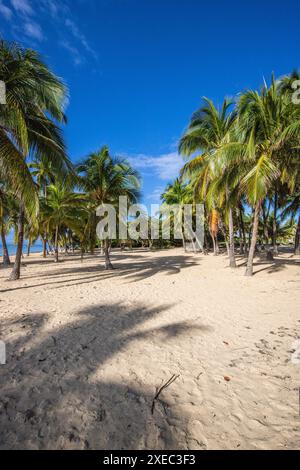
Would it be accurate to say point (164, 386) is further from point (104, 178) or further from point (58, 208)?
point (58, 208)

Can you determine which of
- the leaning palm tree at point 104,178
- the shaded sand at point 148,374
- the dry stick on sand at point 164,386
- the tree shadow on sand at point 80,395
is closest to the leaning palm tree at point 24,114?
the shaded sand at point 148,374

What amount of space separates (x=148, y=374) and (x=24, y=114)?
746 centimetres

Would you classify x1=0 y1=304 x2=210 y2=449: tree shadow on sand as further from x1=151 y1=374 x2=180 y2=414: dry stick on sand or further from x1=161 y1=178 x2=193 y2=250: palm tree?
x1=161 y1=178 x2=193 y2=250: palm tree

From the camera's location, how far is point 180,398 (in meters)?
2.62

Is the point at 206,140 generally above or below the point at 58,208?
above

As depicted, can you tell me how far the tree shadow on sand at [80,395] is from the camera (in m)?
2.09

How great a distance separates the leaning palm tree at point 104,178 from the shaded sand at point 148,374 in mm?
7500

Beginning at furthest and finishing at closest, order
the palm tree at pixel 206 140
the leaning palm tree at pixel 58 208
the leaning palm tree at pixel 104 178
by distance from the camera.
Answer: the leaning palm tree at pixel 58 208 → the leaning palm tree at pixel 104 178 → the palm tree at pixel 206 140

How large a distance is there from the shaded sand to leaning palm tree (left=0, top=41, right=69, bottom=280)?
3370 millimetres

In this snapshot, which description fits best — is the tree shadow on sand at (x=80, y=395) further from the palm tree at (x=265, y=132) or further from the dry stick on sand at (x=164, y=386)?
the palm tree at (x=265, y=132)

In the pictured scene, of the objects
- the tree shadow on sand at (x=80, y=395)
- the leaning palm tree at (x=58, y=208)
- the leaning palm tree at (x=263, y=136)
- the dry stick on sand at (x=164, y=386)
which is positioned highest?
the leaning palm tree at (x=263, y=136)

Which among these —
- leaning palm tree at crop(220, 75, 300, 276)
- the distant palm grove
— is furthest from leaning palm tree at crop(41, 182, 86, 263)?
leaning palm tree at crop(220, 75, 300, 276)

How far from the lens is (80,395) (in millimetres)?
2615

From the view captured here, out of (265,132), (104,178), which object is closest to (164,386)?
(265,132)
